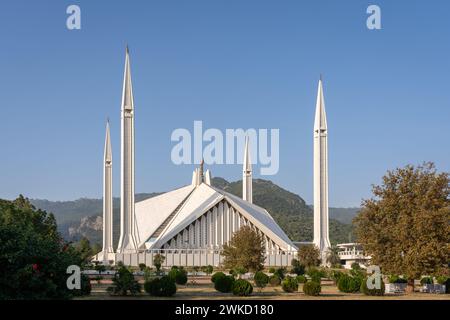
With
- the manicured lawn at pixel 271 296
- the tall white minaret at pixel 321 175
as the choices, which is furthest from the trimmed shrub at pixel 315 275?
the tall white minaret at pixel 321 175

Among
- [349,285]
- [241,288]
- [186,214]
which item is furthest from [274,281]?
[186,214]

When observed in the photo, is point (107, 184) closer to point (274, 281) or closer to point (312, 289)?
point (274, 281)

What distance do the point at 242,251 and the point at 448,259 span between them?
1132 centimetres

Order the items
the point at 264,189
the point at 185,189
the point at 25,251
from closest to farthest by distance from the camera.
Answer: the point at 25,251 < the point at 185,189 < the point at 264,189

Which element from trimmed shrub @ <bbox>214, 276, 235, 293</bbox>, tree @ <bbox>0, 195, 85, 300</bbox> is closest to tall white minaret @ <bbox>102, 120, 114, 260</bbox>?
trimmed shrub @ <bbox>214, 276, 235, 293</bbox>

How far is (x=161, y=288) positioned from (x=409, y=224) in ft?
26.4

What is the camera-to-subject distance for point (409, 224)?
21.1 meters

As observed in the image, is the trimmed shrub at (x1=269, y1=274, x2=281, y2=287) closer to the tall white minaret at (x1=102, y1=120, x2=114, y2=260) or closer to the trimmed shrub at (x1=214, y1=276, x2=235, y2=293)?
the trimmed shrub at (x1=214, y1=276, x2=235, y2=293)

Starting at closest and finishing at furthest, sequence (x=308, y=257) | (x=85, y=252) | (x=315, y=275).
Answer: (x=85, y=252) < (x=315, y=275) < (x=308, y=257)

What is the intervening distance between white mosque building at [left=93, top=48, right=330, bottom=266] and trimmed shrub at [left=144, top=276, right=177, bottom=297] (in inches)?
983
